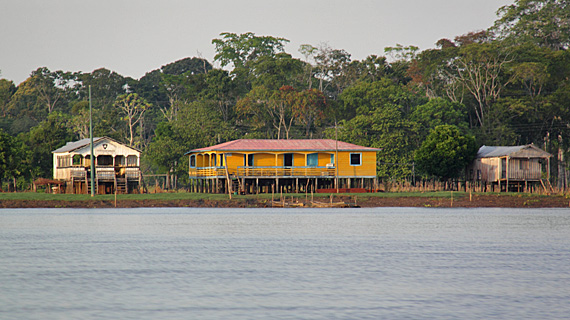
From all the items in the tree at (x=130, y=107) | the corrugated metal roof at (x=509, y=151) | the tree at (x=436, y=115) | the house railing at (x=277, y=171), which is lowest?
the house railing at (x=277, y=171)

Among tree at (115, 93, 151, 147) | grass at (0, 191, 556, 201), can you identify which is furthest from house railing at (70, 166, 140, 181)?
tree at (115, 93, 151, 147)

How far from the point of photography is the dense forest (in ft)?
234

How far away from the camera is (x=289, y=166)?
64.4m

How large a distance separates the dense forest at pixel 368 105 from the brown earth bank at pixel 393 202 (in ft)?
22.1

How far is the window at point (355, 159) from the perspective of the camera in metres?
64.7

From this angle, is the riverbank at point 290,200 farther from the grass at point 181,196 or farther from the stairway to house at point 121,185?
the stairway to house at point 121,185

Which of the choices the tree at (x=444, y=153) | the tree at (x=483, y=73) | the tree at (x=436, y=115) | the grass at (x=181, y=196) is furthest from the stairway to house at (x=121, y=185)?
the tree at (x=483, y=73)

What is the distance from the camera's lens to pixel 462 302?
1802 cm

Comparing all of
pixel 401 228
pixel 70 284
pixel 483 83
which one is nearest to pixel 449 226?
pixel 401 228

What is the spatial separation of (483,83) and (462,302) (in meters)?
62.9

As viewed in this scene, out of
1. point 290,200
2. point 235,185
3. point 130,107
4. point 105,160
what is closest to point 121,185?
point 105,160

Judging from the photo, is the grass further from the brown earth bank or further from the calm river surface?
the calm river surface

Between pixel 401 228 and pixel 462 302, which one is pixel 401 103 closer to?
pixel 401 228

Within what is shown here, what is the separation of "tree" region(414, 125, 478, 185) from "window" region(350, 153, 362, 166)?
511cm
